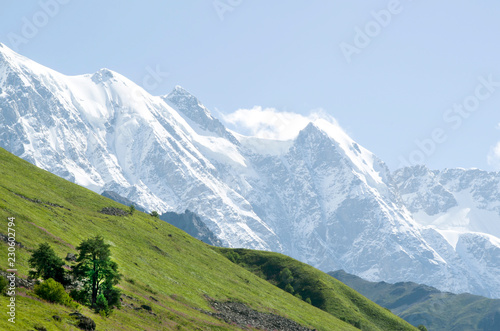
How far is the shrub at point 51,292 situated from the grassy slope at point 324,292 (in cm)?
9559

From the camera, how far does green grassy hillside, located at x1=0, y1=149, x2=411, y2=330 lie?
184 feet

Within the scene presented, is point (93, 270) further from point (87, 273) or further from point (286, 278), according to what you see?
point (286, 278)

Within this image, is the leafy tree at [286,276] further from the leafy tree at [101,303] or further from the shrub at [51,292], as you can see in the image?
the shrub at [51,292]

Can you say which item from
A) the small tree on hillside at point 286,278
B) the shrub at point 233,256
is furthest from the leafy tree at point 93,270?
the shrub at point 233,256

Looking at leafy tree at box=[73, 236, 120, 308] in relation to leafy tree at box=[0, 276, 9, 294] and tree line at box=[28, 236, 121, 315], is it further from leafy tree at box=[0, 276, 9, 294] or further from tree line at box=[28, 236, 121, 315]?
leafy tree at box=[0, 276, 9, 294]

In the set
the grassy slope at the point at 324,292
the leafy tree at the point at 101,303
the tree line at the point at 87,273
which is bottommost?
the leafy tree at the point at 101,303

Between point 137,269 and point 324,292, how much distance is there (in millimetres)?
76053

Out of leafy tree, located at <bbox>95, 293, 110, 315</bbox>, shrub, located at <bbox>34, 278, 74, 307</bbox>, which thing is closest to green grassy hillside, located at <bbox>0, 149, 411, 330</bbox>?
shrub, located at <bbox>34, 278, 74, 307</bbox>

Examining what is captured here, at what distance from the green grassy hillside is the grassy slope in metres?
0.82

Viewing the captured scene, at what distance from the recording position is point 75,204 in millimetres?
111750

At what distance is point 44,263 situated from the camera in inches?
2099

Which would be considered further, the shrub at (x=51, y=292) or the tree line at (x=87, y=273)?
the tree line at (x=87, y=273)

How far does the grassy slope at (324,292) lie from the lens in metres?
137

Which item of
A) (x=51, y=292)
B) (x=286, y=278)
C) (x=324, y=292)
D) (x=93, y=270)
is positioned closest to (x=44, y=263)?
(x=51, y=292)
